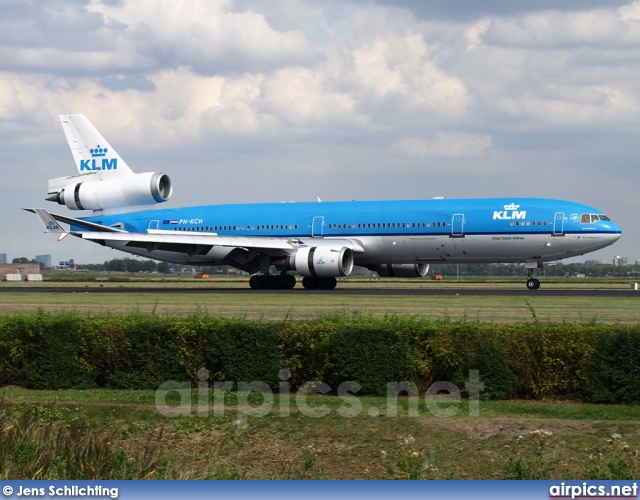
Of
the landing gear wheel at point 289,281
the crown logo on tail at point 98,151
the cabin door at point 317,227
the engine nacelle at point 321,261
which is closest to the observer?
the engine nacelle at point 321,261

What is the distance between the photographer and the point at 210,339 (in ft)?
56.7

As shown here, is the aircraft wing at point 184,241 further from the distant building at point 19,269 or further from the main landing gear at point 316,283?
the distant building at point 19,269

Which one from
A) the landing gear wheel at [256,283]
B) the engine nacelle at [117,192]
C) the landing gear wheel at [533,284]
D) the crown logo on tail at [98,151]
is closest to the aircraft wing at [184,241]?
the landing gear wheel at [256,283]

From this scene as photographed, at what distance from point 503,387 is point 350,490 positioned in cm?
737

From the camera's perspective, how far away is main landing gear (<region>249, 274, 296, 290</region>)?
5109 centimetres

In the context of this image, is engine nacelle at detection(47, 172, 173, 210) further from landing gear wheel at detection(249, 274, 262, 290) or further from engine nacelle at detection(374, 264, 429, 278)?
engine nacelle at detection(374, 264, 429, 278)

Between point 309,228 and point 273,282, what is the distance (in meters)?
3.78

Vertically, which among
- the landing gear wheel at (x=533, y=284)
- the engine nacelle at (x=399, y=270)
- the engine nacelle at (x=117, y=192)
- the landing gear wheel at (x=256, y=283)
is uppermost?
the engine nacelle at (x=117, y=192)

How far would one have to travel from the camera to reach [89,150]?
59312 mm

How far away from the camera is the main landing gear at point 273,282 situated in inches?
2012

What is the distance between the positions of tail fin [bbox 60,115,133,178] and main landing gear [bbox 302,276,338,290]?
15.6 metres

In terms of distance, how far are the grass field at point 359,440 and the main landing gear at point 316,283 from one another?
34.6 m

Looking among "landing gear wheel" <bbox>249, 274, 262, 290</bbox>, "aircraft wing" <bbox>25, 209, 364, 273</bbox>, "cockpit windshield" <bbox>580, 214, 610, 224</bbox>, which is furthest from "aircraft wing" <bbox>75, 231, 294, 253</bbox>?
"cockpit windshield" <bbox>580, 214, 610, 224</bbox>

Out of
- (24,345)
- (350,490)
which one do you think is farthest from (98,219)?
(350,490)
